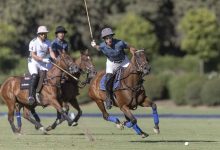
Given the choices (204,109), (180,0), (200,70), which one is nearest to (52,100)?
(204,109)

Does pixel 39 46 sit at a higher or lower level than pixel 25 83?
higher

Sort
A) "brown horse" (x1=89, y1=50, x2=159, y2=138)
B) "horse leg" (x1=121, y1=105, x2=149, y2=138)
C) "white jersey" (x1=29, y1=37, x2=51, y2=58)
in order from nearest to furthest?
"horse leg" (x1=121, y1=105, x2=149, y2=138) → "brown horse" (x1=89, y1=50, x2=159, y2=138) → "white jersey" (x1=29, y1=37, x2=51, y2=58)

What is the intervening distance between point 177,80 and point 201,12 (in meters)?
15.3

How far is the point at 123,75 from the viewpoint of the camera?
2102 centimetres

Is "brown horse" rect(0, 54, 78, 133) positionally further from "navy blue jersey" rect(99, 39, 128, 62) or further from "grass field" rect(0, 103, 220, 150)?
"navy blue jersey" rect(99, 39, 128, 62)

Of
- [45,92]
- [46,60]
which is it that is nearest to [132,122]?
[45,92]

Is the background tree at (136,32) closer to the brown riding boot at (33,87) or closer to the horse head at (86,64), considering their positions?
the brown riding boot at (33,87)

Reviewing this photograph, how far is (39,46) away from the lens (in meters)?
23.3

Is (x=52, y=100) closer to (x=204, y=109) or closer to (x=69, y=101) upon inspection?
(x=69, y=101)

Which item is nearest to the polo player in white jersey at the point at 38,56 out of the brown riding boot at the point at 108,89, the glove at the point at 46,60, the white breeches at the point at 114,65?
the glove at the point at 46,60

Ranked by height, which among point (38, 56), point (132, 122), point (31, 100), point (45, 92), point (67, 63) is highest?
point (38, 56)

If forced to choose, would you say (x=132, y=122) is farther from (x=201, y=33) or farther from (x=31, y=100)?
(x=201, y=33)

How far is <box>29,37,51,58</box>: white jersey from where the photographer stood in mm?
23312

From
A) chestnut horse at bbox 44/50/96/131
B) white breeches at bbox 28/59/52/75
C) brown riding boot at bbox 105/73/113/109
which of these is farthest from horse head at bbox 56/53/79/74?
brown riding boot at bbox 105/73/113/109
